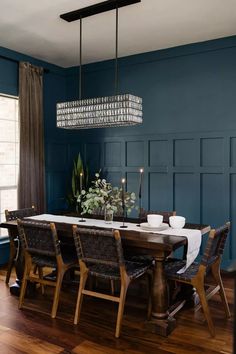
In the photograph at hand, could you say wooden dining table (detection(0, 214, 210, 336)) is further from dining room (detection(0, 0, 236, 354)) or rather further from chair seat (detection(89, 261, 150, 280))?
chair seat (detection(89, 261, 150, 280))

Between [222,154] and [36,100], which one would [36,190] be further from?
[222,154]

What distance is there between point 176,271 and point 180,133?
223 cm

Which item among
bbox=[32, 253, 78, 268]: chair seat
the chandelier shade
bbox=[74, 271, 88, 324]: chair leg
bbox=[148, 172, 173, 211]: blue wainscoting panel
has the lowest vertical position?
bbox=[74, 271, 88, 324]: chair leg

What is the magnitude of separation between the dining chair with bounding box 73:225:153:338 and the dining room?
0.01m

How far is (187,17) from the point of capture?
375 cm

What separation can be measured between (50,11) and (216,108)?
7.50 ft

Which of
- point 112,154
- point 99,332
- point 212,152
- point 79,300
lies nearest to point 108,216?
point 79,300

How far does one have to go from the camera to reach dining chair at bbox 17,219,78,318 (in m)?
3.10

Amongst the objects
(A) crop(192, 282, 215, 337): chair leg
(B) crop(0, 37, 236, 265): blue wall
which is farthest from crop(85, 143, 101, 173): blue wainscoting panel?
(A) crop(192, 282, 215, 337): chair leg

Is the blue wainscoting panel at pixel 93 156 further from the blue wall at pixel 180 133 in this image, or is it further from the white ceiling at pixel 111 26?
the white ceiling at pixel 111 26

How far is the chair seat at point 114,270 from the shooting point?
9.41 ft

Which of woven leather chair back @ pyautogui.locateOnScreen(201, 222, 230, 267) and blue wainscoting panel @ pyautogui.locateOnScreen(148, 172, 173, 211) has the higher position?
blue wainscoting panel @ pyautogui.locateOnScreen(148, 172, 173, 211)

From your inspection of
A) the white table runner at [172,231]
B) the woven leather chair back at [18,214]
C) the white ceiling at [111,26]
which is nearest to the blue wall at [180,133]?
the white ceiling at [111,26]

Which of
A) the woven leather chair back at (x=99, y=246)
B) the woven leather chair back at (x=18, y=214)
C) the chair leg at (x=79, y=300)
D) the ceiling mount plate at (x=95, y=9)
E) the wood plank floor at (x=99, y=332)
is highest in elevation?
the ceiling mount plate at (x=95, y=9)
